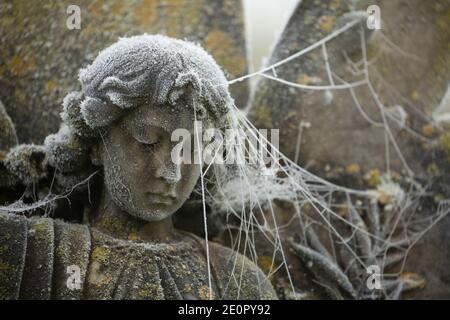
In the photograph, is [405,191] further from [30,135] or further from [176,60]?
[30,135]

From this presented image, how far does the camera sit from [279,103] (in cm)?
238

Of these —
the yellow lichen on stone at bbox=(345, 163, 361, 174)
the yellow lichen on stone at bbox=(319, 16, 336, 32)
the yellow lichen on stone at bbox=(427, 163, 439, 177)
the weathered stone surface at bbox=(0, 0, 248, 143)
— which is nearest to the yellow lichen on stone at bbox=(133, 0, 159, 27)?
the weathered stone surface at bbox=(0, 0, 248, 143)

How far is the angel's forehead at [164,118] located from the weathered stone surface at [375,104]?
0.67 metres

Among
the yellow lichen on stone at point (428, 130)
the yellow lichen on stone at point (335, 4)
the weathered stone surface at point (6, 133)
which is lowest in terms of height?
the yellow lichen on stone at point (428, 130)

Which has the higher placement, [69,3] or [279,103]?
[69,3]

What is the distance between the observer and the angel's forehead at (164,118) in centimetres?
170

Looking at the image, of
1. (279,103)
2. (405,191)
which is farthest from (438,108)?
(279,103)

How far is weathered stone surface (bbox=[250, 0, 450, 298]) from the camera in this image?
2373 millimetres

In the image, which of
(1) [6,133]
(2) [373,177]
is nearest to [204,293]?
(1) [6,133]

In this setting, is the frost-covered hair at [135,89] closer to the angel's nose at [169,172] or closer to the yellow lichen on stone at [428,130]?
the angel's nose at [169,172]

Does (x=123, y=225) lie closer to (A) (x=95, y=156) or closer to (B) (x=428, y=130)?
(A) (x=95, y=156)

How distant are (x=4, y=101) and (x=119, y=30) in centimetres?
47

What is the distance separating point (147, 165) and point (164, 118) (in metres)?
0.13

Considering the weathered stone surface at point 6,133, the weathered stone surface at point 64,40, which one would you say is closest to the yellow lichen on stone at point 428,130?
the weathered stone surface at point 64,40
